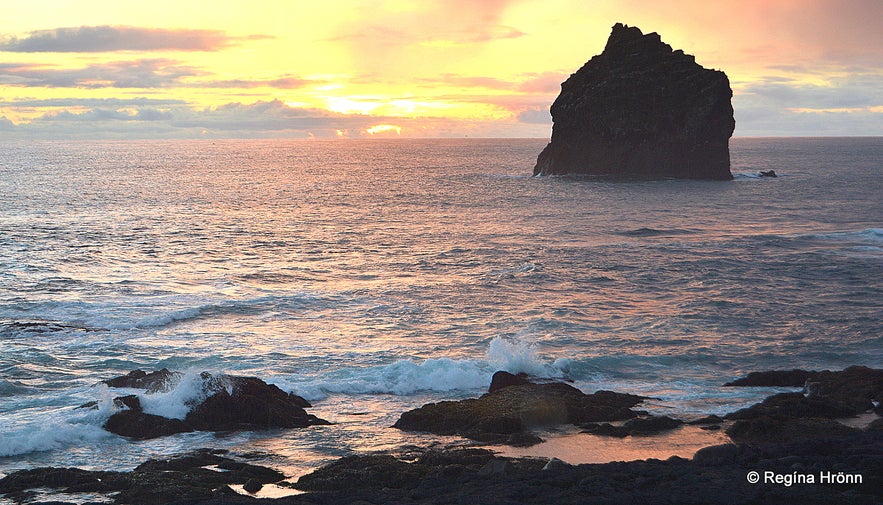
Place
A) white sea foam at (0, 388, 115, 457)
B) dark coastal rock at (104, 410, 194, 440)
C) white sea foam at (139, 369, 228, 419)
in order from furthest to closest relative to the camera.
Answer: white sea foam at (139, 369, 228, 419) → dark coastal rock at (104, 410, 194, 440) → white sea foam at (0, 388, 115, 457)

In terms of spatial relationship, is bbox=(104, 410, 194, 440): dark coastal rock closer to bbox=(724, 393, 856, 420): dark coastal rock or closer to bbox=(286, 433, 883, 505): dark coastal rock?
bbox=(286, 433, 883, 505): dark coastal rock

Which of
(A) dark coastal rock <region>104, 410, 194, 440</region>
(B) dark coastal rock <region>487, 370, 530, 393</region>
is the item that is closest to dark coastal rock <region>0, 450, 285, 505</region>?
(A) dark coastal rock <region>104, 410, 194, 440</region>

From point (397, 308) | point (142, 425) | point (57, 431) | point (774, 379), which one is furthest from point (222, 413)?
point (774, 379)

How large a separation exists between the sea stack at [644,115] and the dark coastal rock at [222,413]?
84.8m

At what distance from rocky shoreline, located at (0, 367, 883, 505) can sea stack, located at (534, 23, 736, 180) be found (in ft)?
267

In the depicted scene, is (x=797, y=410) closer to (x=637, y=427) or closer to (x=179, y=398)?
(x=637, y=427)

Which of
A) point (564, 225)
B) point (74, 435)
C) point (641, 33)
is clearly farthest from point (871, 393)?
point (641, 33)

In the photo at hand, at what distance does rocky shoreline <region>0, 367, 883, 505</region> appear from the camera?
1089 centimetres

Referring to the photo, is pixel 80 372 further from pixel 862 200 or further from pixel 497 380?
pixel 862 200

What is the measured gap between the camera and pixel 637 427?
16.4 m

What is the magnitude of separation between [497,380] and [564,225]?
37.7 m

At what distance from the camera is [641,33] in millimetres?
103812

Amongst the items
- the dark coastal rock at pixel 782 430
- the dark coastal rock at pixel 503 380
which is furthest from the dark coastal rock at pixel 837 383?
the dark coastal rock at pixel 503 380

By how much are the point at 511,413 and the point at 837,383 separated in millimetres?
8121
